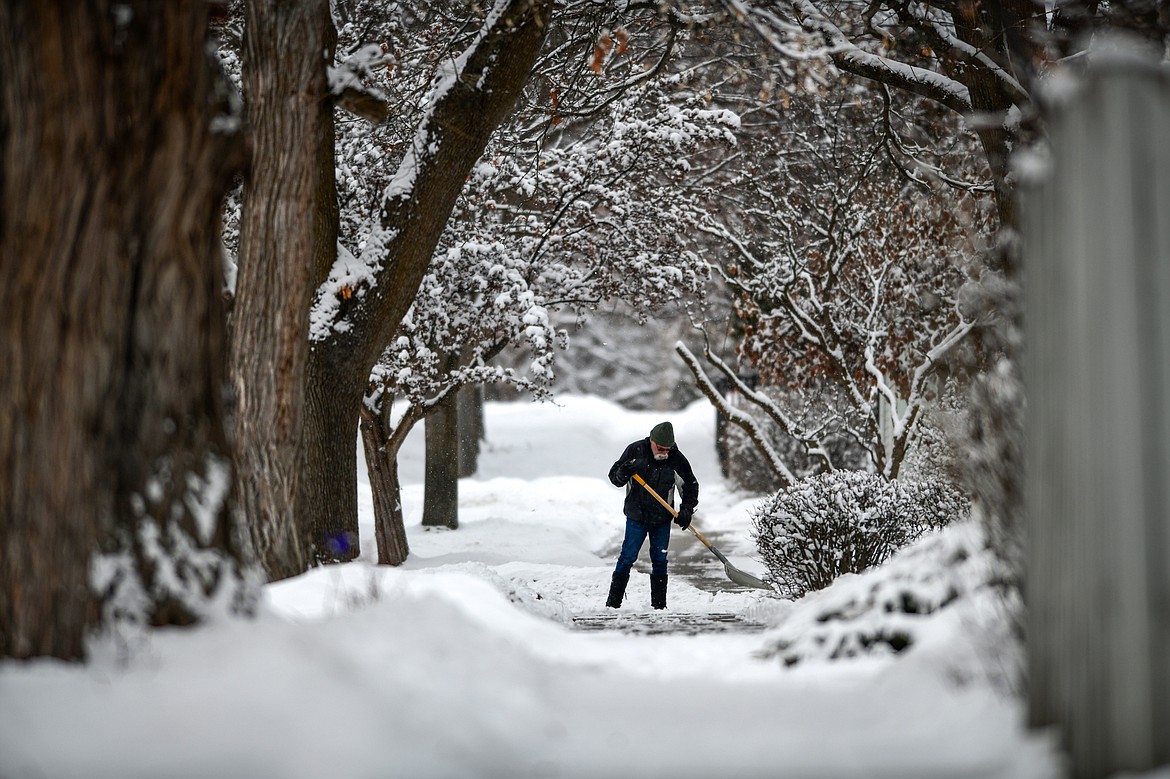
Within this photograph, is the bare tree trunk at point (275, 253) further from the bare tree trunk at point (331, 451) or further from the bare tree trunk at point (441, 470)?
the bare tree trunk at point (441, 470)

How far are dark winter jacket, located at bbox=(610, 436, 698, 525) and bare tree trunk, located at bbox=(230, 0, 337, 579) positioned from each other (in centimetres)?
395

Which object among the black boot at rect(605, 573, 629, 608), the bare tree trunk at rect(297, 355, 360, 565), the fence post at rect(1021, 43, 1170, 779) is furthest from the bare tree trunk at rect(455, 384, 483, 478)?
the fence post at rect(1021, 43, 1170, 779)

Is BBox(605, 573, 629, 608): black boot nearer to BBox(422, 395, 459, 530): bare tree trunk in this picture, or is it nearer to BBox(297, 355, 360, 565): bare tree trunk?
BBox(297, 355, 360, 565): bare tree trunk

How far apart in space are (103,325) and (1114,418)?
2926 millimetres

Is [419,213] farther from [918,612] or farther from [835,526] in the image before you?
[918,612]

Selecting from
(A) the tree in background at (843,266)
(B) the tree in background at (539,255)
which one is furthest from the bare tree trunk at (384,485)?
(A) the tree in background at (843,266)

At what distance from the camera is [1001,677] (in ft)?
10.7

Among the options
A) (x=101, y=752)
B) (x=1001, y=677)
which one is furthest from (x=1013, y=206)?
(x=101, y=752)

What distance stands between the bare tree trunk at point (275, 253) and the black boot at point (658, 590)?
4.22m

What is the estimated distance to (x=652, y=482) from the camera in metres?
9.28

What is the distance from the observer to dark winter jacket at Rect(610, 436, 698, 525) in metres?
9.15

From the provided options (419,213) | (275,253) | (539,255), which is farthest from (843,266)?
(275,253)

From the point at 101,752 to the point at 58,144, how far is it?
1841mm

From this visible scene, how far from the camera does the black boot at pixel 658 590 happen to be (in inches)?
357
